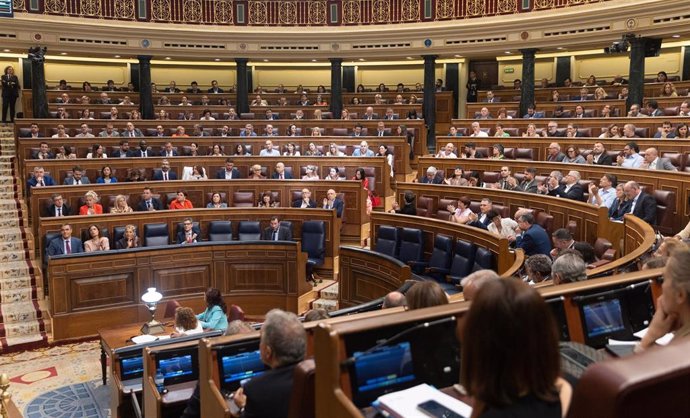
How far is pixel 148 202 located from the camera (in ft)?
30.2

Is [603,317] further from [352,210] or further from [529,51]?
[529,51]

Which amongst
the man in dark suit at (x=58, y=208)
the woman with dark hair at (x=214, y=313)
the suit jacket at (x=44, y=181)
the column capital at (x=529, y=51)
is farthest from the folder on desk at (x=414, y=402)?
the column capital at (x=529, y=51)

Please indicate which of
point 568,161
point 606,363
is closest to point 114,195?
point 568,161

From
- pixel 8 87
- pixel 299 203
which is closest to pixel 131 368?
pixel 299 203

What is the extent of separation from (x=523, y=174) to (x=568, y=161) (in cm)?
69

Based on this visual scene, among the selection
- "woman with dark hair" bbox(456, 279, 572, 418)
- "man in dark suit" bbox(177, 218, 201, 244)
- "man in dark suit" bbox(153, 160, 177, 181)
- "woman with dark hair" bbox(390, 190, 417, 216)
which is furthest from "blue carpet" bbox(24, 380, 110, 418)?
"woman with dark hair" bbox(456, 279, 572, 418)

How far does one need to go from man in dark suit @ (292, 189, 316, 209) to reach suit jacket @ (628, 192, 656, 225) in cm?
439

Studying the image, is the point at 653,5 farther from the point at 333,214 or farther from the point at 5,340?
the point at 5,340

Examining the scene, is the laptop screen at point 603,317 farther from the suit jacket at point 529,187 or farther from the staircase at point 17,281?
the staircase at point 17,281

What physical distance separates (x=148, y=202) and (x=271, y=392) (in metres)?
7.39

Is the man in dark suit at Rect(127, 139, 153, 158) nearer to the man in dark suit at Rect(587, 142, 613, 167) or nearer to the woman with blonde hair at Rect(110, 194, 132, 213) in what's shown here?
the woman with blonde hair at Rect(110, 194, 132, 213)

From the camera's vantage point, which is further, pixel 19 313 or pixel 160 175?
pixel 160 175

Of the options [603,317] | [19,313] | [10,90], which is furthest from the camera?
[10,90]

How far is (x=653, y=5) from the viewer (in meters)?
11.9
